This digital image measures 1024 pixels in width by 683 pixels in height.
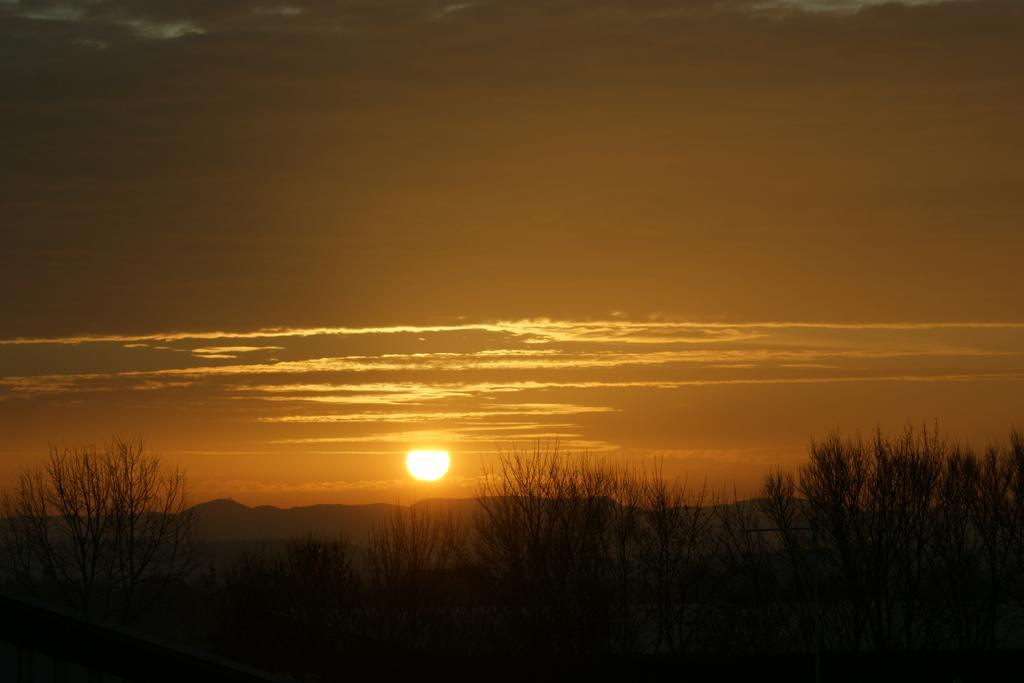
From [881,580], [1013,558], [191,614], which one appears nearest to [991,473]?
[1013,558]

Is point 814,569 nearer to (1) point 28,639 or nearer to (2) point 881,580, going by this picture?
(2) point 881,580

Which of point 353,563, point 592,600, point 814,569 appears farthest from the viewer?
point 814,569

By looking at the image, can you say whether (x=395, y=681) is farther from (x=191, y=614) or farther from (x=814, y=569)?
(x=191, y=614)

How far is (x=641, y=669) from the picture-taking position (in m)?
37.6

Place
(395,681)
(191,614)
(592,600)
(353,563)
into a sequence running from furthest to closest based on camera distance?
(191,614), (353,563), (592,600), (395,681)

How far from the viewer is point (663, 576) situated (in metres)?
63.3

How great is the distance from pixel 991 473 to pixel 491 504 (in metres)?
27.0

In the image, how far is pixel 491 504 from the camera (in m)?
52.3

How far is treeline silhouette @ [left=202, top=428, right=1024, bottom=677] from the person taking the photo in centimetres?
5022

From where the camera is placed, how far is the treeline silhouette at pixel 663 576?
50219 mm

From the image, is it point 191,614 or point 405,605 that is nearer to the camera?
point 405,605

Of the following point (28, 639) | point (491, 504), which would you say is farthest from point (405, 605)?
point (28, 639)

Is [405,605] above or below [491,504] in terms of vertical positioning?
below

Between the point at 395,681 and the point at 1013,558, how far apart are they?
37419 millimetres
